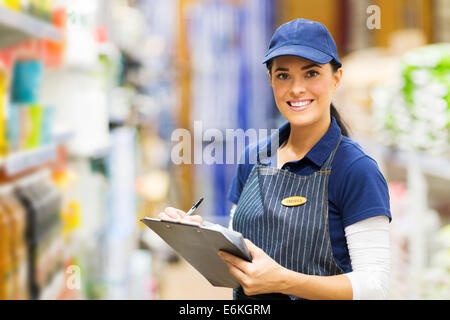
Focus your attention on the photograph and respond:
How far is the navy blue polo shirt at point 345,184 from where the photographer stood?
0.84 meters

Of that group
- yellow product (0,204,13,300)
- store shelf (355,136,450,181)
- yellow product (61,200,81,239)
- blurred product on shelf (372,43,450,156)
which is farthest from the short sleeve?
yellow product (61,200,81,239)

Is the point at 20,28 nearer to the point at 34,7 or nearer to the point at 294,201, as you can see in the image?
the point at 34,7

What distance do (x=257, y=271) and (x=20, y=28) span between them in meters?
1.14

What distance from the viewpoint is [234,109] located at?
5.51ft

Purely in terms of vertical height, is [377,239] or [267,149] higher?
[267,149]

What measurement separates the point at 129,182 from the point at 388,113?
1.63 m

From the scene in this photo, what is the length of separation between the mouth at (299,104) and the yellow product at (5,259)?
3.01 feet

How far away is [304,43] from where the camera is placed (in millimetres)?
836

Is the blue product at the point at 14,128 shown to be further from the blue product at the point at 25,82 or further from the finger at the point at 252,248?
the finger at the point at 252,248

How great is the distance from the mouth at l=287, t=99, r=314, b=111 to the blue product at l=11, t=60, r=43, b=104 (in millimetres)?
1272

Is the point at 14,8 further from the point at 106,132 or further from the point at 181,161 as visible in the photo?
the point at 106,132

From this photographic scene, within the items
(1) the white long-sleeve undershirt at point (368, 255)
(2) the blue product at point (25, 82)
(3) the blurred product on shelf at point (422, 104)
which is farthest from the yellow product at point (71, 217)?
(1) the white long-sleeve undershirt at point (368, 255)

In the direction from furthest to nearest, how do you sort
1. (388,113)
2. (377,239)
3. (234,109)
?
(388,113), (234,109), (377,239)
